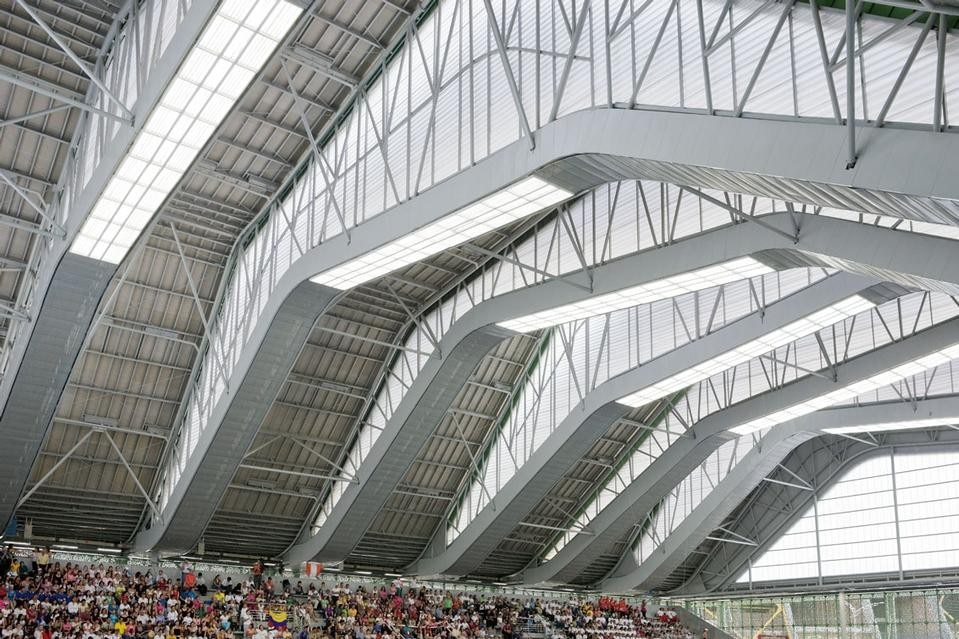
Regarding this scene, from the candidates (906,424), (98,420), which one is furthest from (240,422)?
(906,424)

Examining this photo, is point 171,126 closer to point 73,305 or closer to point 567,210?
point 73,305

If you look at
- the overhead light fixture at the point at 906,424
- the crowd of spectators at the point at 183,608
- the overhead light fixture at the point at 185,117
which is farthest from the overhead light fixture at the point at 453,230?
the overhead light fixture at the point at 906,424

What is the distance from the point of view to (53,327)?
33000 mm

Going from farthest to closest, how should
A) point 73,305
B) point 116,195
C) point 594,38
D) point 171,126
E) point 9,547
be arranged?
point 9,547 < point 73,305 < point 116,195 < point 171,126 < point 594,38

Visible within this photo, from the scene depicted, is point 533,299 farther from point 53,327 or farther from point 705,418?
point 53,327

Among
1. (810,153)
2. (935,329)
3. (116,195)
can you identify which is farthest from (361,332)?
(810,153)

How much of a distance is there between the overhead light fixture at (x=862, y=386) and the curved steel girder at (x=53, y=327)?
26851mm

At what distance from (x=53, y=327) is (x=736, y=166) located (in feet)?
82.6

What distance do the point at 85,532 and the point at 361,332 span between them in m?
16.7

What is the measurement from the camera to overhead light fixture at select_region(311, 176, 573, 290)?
24391 millimetres

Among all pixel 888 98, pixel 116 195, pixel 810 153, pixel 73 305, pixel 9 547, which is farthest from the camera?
pixel 9 547

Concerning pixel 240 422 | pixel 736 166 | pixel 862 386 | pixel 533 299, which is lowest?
pixel 240 422

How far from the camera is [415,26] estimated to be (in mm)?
30469

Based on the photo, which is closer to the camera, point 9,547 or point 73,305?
point 73,305
